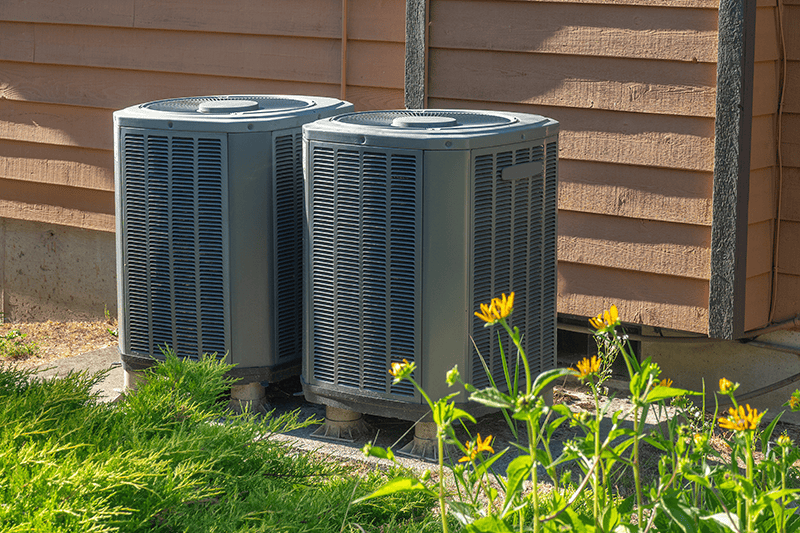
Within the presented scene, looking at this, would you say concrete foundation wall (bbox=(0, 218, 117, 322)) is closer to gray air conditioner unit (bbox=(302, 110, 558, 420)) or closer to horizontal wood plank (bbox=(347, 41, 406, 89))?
horizontal wood plank (bbox=(347, 41, 406, 89))

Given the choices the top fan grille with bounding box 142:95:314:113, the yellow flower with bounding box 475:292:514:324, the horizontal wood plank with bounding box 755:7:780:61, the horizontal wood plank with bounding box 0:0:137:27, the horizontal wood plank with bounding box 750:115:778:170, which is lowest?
the yellow flower with bounding box 475:292:514:324

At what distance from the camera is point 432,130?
316 centimetres

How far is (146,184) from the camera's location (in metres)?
3.54

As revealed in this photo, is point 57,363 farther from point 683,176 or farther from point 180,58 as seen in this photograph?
point 683,176

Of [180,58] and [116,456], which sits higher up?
[180,58]

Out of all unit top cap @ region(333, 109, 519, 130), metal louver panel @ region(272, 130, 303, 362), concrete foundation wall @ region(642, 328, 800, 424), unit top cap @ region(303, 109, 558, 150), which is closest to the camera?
unit top cap @ region(303, 109, 558, 150)

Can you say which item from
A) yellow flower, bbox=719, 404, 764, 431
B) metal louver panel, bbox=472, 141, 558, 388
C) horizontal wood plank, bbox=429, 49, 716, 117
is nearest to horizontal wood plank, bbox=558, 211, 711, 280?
horizontal wood plank, bbox=429, 49, 716, 117

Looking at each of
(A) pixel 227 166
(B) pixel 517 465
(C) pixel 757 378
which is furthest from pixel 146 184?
(C) pixel 757 378

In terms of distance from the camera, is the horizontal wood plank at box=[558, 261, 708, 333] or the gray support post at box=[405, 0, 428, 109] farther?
the gray support post at box=[405, 0, 428, 109]

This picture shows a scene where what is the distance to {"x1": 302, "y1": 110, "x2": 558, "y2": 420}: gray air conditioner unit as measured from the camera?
311 centimetres

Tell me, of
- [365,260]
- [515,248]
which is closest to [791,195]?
[515,248]

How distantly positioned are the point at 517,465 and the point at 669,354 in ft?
9.82

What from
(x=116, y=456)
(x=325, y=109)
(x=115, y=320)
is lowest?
(x=115, y=320)

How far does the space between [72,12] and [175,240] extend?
2.79m
